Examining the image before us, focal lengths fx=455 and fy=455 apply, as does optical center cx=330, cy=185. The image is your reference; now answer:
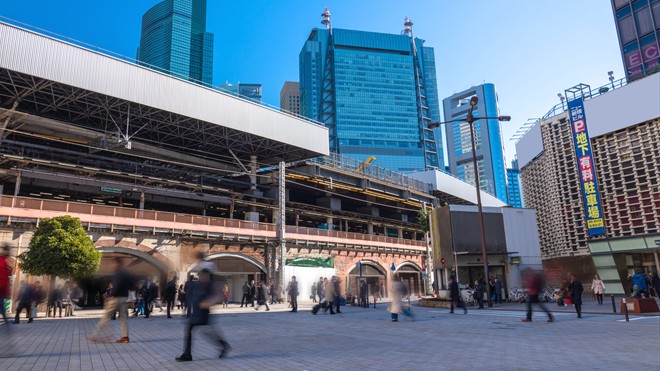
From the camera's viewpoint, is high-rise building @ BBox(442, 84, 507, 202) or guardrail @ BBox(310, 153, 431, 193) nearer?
guardrail @ BBox(310, 153, 431, 193)

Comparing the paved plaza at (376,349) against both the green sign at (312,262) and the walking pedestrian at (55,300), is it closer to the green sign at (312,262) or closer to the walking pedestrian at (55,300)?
the walking pedestrian at (55,300)

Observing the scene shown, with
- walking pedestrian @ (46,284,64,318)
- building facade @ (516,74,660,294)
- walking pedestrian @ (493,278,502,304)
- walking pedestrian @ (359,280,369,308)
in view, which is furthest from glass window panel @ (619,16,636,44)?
walking pedestrian @ (46,284,64,318)

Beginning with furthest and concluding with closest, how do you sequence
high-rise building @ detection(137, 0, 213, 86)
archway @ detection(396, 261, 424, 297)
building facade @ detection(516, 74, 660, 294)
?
high-rise building @ detection(137, 0, 213, 86) → archway @ detection(396, 261, 424, 297) → building facade @ detection(516, 74, 660, 294)

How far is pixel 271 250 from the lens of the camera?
39.0 m

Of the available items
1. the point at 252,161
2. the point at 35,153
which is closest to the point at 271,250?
the point at 252,161

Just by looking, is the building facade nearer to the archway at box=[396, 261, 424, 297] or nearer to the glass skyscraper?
the archway at box=[396, 261, 424, 297]

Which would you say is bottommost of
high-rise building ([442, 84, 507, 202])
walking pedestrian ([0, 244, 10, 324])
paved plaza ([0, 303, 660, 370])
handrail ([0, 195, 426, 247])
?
paved plaza ([0, 303, 660, 370])

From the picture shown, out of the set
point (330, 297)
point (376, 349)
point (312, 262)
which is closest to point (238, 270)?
point (312, 262)

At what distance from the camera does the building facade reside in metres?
29.4

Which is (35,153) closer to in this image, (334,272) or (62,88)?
(62,88)

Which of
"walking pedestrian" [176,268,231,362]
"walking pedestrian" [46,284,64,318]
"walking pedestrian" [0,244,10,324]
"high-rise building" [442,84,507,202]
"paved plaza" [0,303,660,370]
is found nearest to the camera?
"paved plaza" [0,303,660,370]

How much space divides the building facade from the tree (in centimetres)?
3232

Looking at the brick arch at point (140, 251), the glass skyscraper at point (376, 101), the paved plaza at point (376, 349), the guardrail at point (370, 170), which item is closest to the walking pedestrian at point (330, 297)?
the paved plaza at point (376, 349)

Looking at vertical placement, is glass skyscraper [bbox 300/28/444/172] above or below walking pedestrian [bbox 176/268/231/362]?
above
